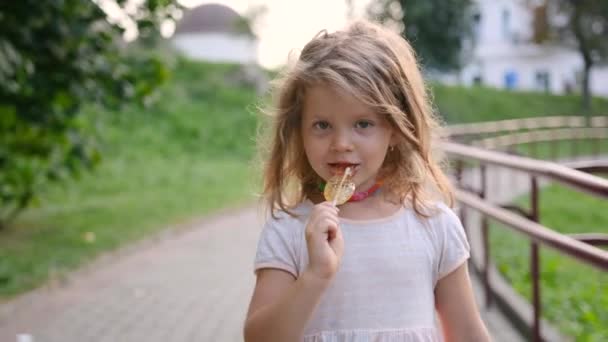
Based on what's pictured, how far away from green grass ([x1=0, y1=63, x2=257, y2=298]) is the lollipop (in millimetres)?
484

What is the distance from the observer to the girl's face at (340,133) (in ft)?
6.63

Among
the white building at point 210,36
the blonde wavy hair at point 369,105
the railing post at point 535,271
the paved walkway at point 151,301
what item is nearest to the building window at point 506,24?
the white building at point 210,36

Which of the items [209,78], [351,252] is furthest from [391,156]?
[209,78]

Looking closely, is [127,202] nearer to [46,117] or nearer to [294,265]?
[46,117]

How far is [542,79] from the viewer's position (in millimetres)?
52062

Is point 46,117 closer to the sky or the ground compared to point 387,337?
closer to the sky

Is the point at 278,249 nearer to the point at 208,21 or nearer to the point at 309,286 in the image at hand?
the point at 309,286

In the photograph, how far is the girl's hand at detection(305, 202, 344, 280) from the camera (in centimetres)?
183

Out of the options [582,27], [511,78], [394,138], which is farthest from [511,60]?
[394,138]

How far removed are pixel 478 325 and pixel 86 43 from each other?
5208 mm

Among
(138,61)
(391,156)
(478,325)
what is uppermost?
(138,61)

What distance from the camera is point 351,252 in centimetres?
202

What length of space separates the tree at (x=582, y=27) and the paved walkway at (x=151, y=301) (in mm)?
27319

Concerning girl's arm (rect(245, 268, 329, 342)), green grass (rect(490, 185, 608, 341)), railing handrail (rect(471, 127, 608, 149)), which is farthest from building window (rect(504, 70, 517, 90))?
girl's arm (rect(245, 268, 329, 342))
